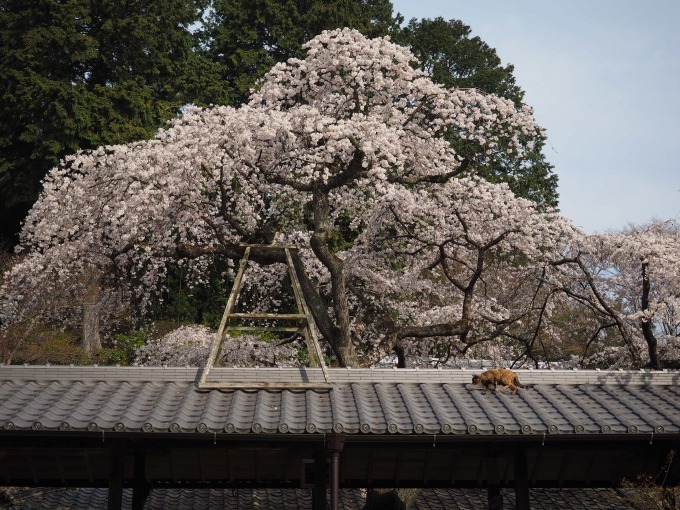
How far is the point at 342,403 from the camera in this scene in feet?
26.1

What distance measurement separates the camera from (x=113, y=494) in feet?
25.5

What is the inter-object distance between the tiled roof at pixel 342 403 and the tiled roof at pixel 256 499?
2.50 m

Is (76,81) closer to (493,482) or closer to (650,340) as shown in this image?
(650,340)

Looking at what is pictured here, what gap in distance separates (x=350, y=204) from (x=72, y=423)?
31.8ft

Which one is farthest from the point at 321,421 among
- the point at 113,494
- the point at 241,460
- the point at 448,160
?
the point at 448,160

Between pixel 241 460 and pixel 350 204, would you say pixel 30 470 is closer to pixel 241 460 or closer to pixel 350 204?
pixel 241 460

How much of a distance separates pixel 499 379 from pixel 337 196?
844cm

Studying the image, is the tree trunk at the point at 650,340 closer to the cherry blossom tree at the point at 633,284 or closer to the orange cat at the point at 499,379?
the cherry blossom tree at the point at 633,284

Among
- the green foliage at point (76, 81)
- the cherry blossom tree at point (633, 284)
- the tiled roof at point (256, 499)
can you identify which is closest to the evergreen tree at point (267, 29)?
the green foliage at point (76, 81)

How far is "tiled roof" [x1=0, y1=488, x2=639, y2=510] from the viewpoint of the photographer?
1040 centimetres

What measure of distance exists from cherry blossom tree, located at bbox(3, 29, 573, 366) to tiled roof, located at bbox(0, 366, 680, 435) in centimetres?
445

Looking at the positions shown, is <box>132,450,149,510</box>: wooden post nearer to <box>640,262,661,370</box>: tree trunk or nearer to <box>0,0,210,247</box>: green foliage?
<box>640,262,661,370</box>: tree trunk

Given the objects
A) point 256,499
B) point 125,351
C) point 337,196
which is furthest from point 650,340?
point 125,351

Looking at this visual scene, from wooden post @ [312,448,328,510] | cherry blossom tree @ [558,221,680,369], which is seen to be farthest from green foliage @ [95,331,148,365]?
wooden post @ [312,448,328,510]
